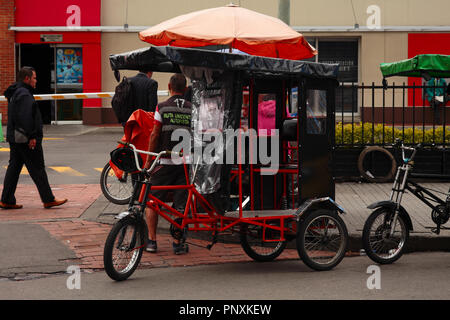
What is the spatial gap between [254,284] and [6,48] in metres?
19.9

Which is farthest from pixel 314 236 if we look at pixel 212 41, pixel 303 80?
pixel 212 41

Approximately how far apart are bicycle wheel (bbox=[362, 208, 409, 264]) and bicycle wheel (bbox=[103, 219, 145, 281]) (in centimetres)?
212

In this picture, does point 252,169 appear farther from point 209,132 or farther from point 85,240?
point 85,240

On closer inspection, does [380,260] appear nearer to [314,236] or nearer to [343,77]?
[314,236]

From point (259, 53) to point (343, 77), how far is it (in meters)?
14.2

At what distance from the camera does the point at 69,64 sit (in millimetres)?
24672

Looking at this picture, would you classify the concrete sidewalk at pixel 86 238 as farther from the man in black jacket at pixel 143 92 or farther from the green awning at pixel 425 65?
the green awning at pixel 425 65

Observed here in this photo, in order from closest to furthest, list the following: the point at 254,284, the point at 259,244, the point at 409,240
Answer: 1. the point at 254,284
2. the point at 259,244
3. the point at 409,240

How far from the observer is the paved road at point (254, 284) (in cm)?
576

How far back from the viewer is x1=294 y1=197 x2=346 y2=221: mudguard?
6.87 metres

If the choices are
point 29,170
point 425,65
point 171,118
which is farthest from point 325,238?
point 425,65

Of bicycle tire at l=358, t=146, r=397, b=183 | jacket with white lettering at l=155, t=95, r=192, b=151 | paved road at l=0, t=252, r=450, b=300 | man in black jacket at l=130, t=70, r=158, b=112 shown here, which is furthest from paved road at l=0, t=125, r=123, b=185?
paved road at l=0, t=252, r=450, b=300

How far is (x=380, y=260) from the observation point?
23.0 feet

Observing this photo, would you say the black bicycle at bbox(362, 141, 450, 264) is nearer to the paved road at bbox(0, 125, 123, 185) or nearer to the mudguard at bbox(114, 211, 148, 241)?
the mudguard at bbox(114, 211, 148, 241)
